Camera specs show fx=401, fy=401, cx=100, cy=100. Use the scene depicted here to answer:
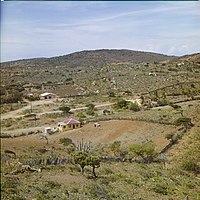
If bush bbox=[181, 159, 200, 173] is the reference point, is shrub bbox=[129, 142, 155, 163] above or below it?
below

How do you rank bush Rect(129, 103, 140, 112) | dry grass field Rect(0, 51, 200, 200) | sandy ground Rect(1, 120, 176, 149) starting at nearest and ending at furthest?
dry grass field Rect(0, 51, 200, 200) → sandy ground Rect(1, 120, 176, 149) → bush Rect(129, 103, 140, 112)

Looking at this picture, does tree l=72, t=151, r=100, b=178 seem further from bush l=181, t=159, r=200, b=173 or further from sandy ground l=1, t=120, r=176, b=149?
bush l=181, t=159, r=200, b=173

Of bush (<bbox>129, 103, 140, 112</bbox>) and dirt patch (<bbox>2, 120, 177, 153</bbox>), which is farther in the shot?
bush (<bbox>129, 103, 140, 112</bbox>)

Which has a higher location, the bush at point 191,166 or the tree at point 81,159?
the bush at point 191,166

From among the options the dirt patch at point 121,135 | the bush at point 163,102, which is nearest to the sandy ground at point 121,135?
the dirt patch at point 121,135

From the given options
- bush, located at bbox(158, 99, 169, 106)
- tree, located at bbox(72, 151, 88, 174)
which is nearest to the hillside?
bush, located at bbox(158, 99, 169, 106)

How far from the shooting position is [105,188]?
699 cm

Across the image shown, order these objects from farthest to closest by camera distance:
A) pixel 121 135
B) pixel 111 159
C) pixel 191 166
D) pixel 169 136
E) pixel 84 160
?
1. pixel 169 136
2. pixel 111 159
3. pixel 121 135
4. pixel 84 160
5. pixel 191 166

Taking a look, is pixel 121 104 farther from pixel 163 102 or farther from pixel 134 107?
pixel 163 102

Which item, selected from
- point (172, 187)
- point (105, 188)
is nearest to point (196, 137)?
point (172, 187)

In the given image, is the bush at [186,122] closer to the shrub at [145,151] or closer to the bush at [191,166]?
the shrub at [145,151]

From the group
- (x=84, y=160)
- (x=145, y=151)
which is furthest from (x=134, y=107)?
(x=84, y=160)

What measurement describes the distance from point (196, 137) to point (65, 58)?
39565mm

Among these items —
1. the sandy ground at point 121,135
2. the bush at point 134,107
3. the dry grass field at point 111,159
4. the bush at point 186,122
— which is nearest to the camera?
the dry grass field at point 111,159
